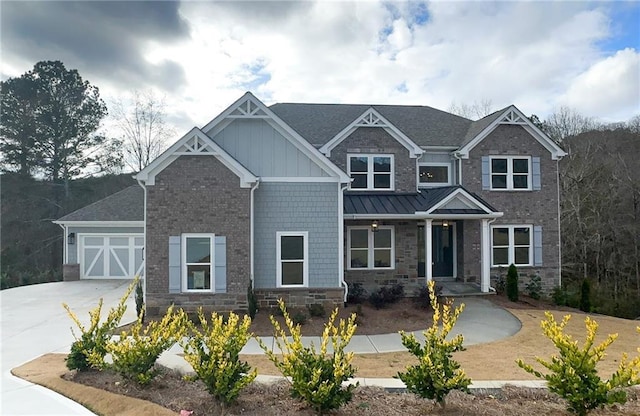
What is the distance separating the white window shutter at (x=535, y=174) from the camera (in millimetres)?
16125

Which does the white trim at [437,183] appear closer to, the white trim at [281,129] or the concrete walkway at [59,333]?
the concrete walkway at [59,333]

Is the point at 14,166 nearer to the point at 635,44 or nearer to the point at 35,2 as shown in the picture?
the point at 35,2

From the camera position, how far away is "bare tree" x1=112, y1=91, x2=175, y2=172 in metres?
30.1

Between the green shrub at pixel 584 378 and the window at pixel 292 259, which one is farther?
the window at pixel 292 259

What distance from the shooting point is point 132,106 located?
30.2 meters

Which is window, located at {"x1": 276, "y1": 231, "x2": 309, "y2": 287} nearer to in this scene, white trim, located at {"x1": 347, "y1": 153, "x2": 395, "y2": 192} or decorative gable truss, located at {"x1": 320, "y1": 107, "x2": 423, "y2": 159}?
white trim, located at {"x1": 347, "y1": 153, "x2": 395, "y2": 192}

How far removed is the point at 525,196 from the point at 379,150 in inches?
258

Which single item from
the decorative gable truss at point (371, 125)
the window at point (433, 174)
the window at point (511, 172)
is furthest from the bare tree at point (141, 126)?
the window at point (511, 172)

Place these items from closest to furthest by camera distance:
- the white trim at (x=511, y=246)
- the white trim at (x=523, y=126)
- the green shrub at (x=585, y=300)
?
the green shrub at (x=585, y=300) < the white trim at (x=523, y=126) < the white trim at (x=511, y=246)

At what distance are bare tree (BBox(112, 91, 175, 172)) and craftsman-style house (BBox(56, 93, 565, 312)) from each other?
10.7 metres

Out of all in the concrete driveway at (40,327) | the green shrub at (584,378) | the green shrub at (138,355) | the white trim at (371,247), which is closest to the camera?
the green shrub at (584,378)

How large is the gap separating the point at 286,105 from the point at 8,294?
14.6 metres

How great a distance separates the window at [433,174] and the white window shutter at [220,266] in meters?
9.22

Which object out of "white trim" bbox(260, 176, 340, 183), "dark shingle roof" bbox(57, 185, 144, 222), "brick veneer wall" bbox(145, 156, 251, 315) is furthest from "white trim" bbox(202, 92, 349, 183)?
"dark shingle roof" bbox(57, 185, 144, 222)
